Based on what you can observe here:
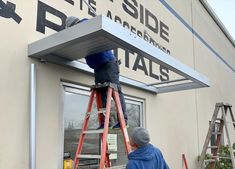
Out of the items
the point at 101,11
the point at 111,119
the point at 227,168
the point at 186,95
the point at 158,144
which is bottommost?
the point at 227,168

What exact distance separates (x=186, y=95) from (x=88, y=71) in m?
3.46

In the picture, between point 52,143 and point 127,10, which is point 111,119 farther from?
point 127,10

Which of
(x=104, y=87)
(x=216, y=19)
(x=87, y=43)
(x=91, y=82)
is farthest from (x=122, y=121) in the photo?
(x=216, y=19)

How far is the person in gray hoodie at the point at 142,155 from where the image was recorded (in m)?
2.60

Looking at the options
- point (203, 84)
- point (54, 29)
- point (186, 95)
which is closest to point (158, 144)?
point (203, 84)

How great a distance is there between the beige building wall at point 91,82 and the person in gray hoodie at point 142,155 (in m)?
0.95

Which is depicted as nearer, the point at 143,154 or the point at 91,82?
the point at 143,154

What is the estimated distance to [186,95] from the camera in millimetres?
6539

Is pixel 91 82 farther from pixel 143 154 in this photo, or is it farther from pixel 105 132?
pixel 143 154

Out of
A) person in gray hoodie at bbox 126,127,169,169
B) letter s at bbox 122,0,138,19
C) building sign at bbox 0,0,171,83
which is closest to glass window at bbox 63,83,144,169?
person in gray hoodie at bbox 126,127,169,169

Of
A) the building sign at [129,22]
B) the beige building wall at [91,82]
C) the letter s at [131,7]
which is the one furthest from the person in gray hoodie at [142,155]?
the letter s at [131,7]

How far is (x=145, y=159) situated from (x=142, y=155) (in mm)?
42

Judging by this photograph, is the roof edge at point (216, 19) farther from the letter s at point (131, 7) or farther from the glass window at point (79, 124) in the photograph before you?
the glass window at point (79, 124)

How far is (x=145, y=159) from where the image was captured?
103 inches
